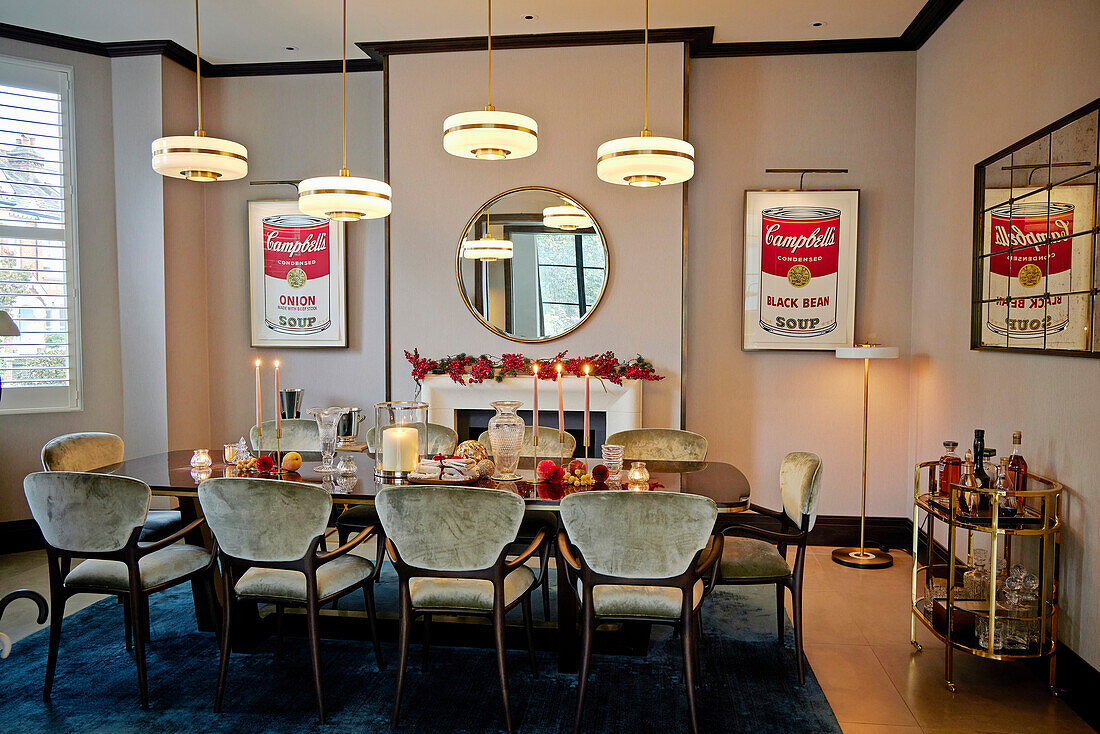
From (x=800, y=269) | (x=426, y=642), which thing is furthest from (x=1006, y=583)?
(x=800, y=269)

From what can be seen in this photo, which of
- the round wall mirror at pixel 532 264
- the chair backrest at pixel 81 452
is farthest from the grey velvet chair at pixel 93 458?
the round wall mirror at pixel 532 264

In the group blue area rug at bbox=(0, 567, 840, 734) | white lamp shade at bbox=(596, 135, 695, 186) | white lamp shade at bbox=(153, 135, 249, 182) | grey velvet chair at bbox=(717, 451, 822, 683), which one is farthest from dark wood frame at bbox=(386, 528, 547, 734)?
white lamp shade at bbox=(153, 135, 249, 182)

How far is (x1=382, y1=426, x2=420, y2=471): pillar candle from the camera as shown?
2.96 m

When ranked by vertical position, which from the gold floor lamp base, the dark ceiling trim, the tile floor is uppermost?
the dark ceiling trim

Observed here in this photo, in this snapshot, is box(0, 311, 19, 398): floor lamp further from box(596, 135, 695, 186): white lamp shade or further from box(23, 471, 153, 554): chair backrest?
box(596, 135, 695, 186): white lamp shade

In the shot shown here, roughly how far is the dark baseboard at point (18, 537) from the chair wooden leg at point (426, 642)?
9.80 feet

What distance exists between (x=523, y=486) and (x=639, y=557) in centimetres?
63

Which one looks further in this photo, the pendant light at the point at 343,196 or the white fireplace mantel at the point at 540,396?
the white fireplace mantel at the point at 540,396

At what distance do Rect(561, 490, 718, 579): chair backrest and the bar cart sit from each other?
1.14 metres

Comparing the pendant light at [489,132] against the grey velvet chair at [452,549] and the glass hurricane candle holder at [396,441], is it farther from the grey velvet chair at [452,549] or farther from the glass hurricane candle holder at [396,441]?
the grey velvet chair at [452,549]

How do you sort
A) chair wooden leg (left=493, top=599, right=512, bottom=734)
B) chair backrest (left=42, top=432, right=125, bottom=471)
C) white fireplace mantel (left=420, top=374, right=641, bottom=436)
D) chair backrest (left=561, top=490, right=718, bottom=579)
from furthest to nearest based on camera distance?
white fireplace mantel (left=420, top=374, right=641, bottom=436)
chair backrest (left=42, top=432, right=125, bottom=471)
chair wooden leg (left=493, top=599, right=512, bottom=734)
chair backrest (left=561, top=490, right=718, bottom=579)

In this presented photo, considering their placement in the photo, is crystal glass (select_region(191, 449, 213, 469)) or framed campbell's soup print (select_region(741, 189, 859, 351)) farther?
framed campbell's soup print (select_region(741, 189, 859, 351))

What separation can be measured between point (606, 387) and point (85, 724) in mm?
3057

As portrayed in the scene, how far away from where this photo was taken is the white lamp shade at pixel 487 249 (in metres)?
4.88
